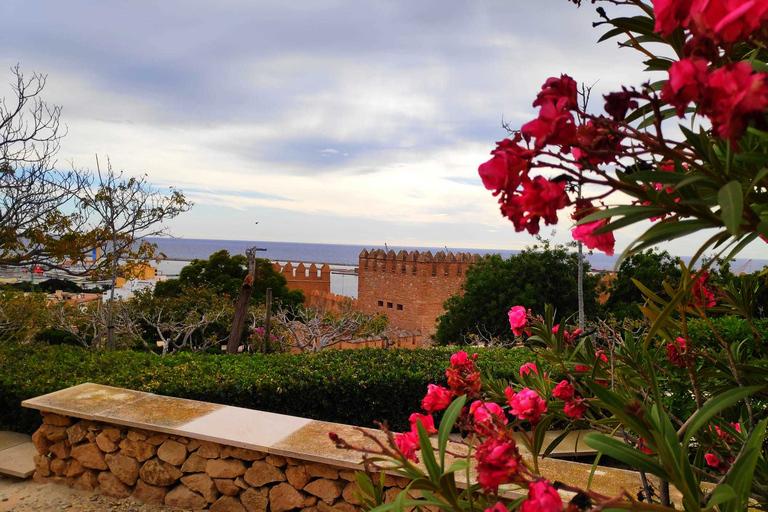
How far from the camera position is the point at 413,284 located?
606 inches

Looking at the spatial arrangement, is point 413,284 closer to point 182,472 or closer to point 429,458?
point 182,472

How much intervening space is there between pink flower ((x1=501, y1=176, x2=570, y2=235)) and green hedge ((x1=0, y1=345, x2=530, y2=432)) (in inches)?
117

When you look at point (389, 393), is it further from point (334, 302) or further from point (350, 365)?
point (334, 302)

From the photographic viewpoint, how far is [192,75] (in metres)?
5.69

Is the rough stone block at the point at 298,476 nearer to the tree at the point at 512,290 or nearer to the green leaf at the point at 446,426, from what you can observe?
the green leaf at the point at 446,426

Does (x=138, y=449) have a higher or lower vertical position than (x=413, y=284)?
lower

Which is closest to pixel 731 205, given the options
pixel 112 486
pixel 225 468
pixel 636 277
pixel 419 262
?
pixel 225 468

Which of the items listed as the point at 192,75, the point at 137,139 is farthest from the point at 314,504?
the point at 137,139

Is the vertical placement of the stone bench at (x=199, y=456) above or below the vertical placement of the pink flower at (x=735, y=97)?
below

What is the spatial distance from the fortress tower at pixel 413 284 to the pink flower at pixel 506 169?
45.2 ft

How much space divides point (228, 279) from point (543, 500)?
14.8 metres

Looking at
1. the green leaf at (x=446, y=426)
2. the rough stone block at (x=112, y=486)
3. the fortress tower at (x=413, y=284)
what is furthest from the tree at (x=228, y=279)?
the green leaf at (x=446, y=426)

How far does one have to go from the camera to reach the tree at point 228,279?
46.6ft

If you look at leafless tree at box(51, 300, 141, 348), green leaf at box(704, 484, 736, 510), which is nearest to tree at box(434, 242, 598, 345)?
leafless tree at box(51, 300, 141, 348)
